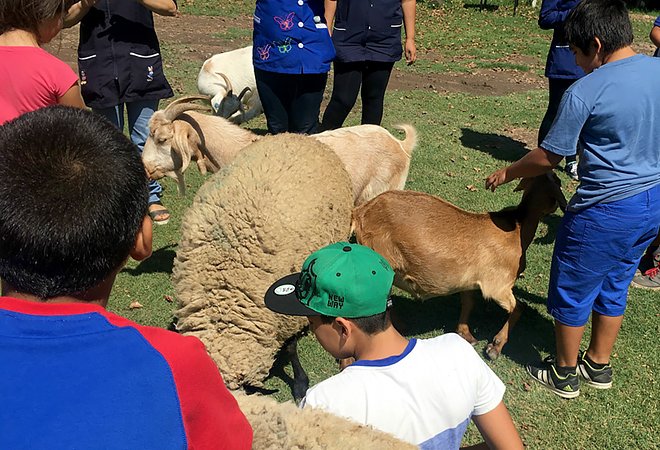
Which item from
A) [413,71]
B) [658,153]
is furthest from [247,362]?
[413,71]

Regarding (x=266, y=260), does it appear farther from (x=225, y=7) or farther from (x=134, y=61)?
(x=225, y=7)

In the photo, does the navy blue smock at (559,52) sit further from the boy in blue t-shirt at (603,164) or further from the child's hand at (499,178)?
the child's hand at (499,178)

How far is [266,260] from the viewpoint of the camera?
11.0 feet

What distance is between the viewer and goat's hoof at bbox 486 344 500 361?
4160mm

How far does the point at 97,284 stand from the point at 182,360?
11.2 inches

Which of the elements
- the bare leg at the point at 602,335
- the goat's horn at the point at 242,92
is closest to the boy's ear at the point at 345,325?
the bare leg at the point at 602,335

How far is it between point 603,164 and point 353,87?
127 inches

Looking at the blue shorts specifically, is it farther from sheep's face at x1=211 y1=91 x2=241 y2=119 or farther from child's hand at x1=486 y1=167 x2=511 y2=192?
sheep's face at x1=211 y1=91 x2=241 y2=119

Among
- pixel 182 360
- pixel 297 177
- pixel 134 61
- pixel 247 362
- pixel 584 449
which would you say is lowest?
pixel 584 449

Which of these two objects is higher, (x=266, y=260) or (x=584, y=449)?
(x=266, y=260)

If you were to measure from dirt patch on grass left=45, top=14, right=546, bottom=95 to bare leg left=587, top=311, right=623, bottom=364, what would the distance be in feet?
28.1

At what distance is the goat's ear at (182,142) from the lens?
4668mm

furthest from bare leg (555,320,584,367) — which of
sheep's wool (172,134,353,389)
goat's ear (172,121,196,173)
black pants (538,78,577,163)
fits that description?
black pants (538,78,577,163)

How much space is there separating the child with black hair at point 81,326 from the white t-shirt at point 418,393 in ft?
1.98
